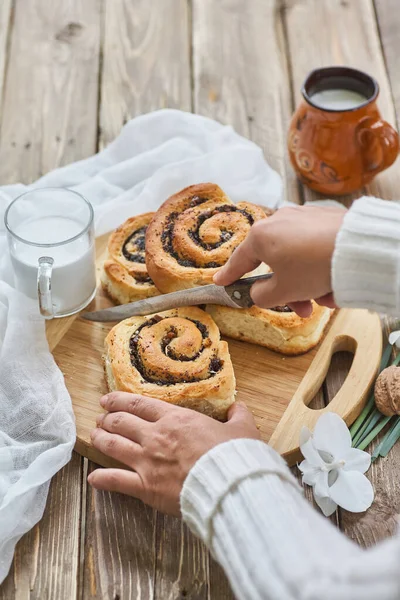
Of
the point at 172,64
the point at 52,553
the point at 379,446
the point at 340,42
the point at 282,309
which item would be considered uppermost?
the point at 340,42

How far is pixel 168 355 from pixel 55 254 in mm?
487

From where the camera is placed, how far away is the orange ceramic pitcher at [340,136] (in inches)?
112

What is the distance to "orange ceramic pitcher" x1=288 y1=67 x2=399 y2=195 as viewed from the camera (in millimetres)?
2852

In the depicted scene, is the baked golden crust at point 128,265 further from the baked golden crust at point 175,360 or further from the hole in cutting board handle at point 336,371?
the hole in cutting board handle at point 336,371

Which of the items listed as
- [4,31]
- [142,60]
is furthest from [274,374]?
[4,31]

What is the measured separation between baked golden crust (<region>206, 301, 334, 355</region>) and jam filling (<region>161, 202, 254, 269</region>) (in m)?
0.17

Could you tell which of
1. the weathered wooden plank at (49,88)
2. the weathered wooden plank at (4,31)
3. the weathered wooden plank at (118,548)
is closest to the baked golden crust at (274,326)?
the weathered wooden plank at (118,548)

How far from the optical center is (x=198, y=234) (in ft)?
8.44

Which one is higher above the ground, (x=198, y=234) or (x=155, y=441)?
(x=198, y=234)

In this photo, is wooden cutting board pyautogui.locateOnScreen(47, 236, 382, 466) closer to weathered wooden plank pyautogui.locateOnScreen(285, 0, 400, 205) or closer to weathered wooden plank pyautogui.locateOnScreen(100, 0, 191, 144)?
weathered wooden plank pyautogui.locateOnScreen(100, 0, 191, 144)

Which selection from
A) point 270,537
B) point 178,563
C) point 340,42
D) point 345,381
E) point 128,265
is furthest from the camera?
point 340,42

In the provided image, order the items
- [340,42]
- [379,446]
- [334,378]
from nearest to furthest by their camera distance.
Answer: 1. [379,446]
2. [334,378]
3. [340,42]

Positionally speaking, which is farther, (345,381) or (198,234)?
(198,234)

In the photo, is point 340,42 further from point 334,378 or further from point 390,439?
point 390,439
